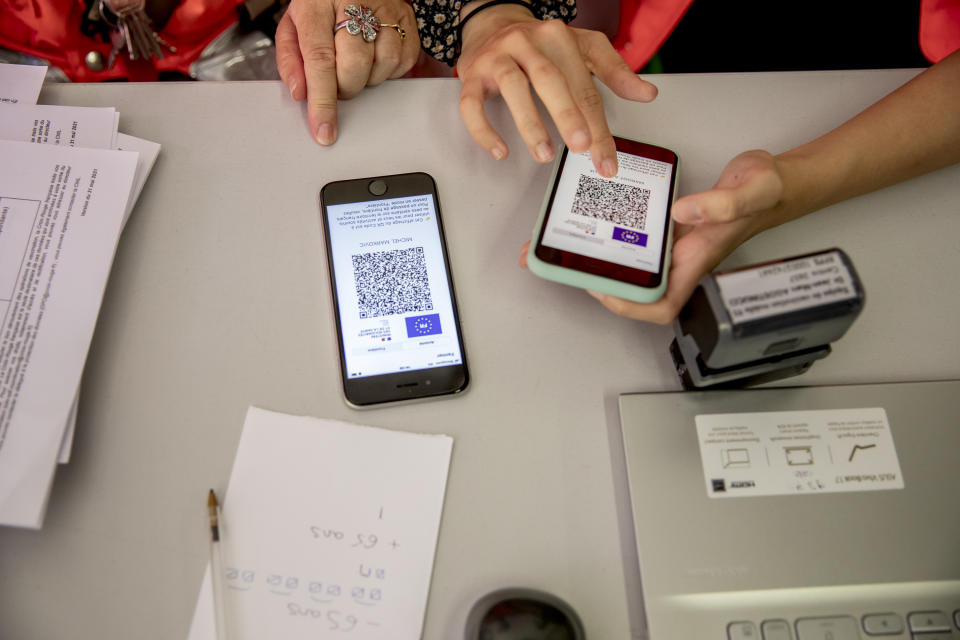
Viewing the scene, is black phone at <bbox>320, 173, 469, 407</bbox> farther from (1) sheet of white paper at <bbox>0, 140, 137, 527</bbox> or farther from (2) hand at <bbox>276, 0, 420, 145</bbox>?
(1) sheet of white paper at <bbox>0, 140, 137, 527</bbox>

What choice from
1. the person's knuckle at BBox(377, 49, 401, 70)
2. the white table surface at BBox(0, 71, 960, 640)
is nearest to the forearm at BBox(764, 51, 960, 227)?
the white table surface at BBox(0, 71, 960, 640)

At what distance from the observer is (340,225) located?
1.78 ft

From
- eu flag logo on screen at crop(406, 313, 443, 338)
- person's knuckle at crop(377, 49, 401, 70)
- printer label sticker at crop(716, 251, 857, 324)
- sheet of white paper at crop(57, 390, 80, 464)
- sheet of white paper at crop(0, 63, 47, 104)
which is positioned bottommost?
sheet of white paper at crop(57, 390, 80, 464)

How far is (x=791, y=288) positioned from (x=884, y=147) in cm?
32

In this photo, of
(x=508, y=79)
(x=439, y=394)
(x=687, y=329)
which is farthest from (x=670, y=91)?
(x=439, y=394)

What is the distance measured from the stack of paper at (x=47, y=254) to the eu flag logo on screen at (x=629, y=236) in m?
0.46

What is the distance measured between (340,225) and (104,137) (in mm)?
267

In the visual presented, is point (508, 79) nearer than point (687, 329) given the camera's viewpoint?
No

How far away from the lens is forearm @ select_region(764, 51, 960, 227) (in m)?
0.54

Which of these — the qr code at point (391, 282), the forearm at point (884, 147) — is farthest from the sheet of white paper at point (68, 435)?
the forearm at point (884, 147)

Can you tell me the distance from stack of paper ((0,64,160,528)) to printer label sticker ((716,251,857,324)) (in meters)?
0.53

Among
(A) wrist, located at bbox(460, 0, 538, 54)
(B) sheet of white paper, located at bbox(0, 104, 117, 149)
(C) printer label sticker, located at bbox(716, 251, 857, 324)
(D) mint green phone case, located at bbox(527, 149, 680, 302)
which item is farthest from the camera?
(A) wrist, located at bbox(460, 0, 538, 54)

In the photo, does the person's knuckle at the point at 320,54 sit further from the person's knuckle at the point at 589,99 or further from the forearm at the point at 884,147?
the forearm at the point at 884,147

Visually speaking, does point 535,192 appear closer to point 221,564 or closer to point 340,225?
point 340,225
